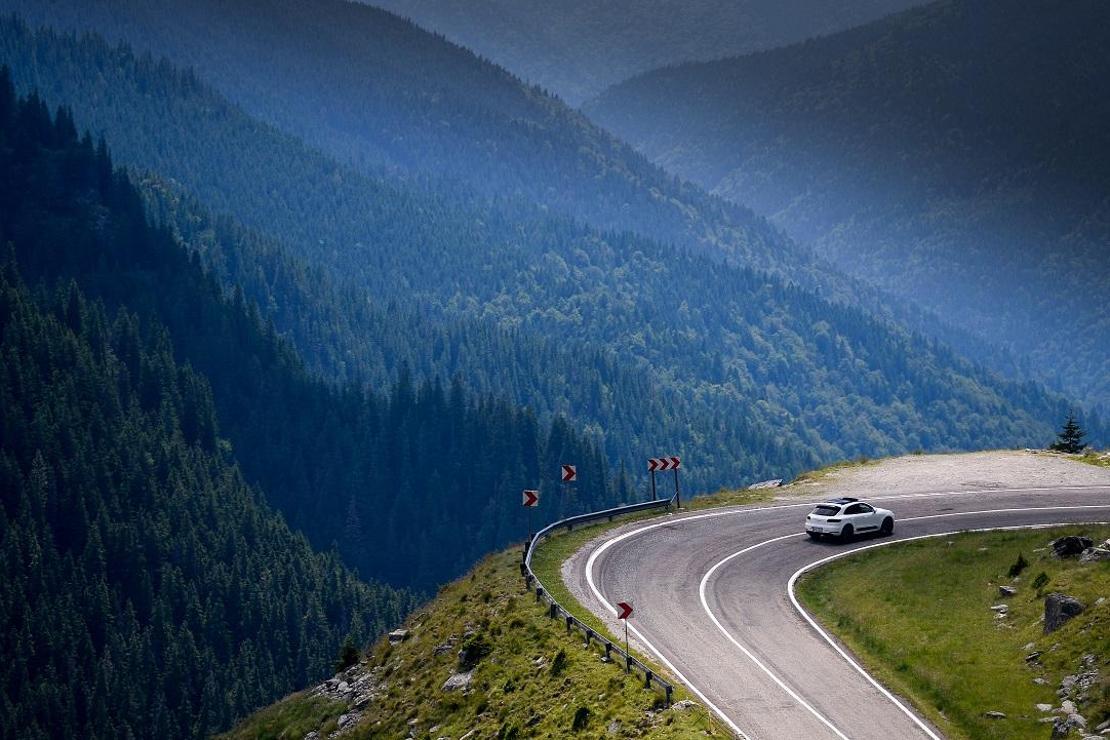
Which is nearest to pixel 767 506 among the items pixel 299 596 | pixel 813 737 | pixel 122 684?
pixel 813 737

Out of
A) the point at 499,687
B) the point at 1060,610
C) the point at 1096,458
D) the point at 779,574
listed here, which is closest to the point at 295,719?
the point at 499,687

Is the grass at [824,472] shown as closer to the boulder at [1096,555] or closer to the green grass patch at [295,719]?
the boulder at [1096,555]

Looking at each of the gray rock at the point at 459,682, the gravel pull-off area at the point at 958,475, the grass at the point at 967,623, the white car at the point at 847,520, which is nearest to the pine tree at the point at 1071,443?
the gravel pull-off area at the point at 958,475

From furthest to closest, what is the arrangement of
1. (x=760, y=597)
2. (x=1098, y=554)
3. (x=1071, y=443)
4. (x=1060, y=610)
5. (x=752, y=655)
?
(x=1071, y=443), (x=760, y=597), (x=1098, y=554), (x=752, y=655), (x=1060, y=610)

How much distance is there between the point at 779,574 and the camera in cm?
5156

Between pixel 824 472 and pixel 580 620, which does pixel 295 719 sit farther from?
pixel 824 472

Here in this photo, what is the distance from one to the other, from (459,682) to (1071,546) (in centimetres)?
2458

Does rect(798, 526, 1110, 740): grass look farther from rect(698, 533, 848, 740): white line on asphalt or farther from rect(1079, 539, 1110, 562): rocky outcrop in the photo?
rect(698, 533, 848, 740): white line on asphalt

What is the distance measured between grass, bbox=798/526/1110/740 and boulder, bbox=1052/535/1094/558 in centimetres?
46

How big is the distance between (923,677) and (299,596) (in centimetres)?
17214

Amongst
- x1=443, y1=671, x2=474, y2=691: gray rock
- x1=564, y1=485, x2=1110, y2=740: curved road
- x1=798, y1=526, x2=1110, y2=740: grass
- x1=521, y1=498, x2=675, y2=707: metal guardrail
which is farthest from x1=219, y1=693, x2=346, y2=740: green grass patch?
x1=798, y1=526, x2=1110, y2=740: grass

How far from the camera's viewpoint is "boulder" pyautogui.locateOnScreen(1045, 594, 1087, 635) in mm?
39625

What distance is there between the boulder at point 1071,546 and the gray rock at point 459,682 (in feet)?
77.4

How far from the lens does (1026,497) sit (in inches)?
2488
